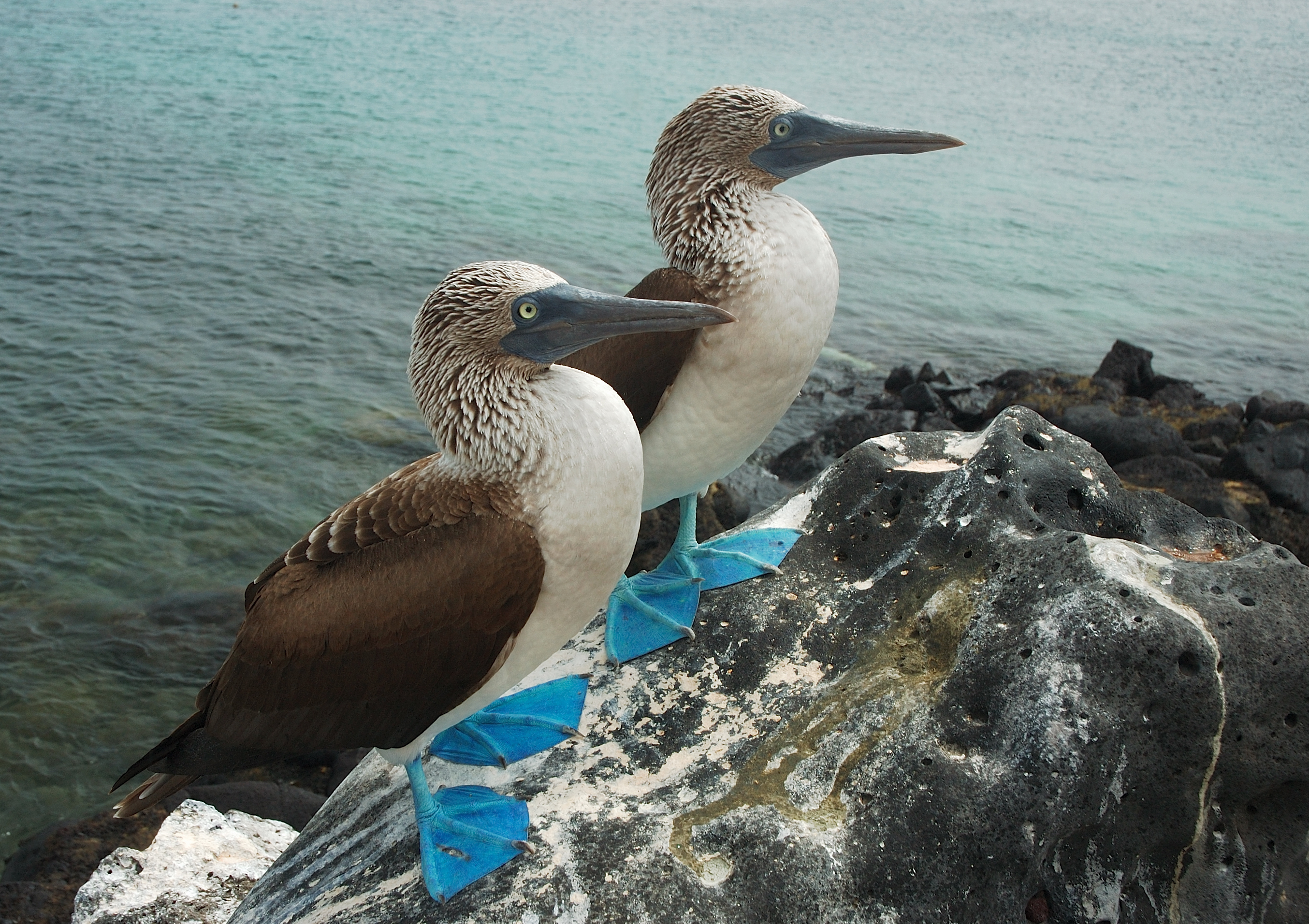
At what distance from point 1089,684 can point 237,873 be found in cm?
341

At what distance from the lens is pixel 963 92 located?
984 inches

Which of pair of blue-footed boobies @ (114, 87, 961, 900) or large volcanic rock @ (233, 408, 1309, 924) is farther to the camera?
pair of blue-footed boobies @ (114, 87, 961, 900)

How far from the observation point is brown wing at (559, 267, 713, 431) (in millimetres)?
3549

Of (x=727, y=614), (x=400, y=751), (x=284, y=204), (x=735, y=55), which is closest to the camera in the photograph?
(x=400, y=751)

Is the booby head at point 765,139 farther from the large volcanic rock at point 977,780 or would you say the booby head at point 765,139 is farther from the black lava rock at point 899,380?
the black lava rock at point 899,380

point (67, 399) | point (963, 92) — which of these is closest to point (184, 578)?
point (67, 399)

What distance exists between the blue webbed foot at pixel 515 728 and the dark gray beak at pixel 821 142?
212 centimetres

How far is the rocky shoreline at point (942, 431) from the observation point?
4.90 meters

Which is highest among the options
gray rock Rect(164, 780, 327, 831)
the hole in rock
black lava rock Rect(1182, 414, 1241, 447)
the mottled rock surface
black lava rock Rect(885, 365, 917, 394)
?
the hole in rock

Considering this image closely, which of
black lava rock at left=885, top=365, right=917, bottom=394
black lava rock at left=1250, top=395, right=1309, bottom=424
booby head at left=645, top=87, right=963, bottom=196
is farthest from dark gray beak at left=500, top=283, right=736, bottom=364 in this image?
black lava rock at left=1250, top=395, right=1309, bottom=424

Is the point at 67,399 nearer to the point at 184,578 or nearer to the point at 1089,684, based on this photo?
the point at 184,578

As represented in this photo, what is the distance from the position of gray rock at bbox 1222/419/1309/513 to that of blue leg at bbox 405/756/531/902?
23.6ft

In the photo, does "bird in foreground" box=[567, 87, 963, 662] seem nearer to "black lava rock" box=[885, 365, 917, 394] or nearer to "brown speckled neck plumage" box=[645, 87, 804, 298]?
"brown speckled neck plumage" box=[645, 87, 804, 298]

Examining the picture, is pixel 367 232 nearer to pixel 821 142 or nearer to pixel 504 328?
pixel 821 142
